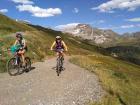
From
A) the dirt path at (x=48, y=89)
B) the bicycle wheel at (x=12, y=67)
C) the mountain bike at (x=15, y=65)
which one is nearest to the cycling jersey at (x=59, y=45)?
the dirt path at (x=48, y=89)

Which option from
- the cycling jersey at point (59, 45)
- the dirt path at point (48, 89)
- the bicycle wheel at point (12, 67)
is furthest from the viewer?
the cycling jersey at point (59, 45)

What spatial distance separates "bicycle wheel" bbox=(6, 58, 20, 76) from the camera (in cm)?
2748

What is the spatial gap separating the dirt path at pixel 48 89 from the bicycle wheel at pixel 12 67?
517 mm

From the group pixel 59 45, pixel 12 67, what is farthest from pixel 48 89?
pixel 59 45

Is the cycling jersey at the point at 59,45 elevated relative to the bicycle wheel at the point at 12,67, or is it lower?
elevated

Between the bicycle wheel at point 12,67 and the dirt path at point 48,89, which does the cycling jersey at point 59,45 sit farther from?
the bicycle wheel at point 12,67

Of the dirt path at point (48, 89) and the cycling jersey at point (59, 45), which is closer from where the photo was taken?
the dirt path at point (48, 89)

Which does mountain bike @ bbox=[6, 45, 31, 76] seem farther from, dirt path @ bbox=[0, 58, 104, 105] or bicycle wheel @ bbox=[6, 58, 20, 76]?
dirt path @ bbox=[0, 58, 104, 105]

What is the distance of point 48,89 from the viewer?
74.0 feet

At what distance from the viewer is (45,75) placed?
2875 cm

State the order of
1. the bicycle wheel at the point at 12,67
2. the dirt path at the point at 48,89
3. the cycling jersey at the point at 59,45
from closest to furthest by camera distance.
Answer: the dirt path at the point at 48,89, the bicycle wheel at the point at 12,67, the cycling jersey at the point at 59,45

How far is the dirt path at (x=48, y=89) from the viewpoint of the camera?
19250 millimetres

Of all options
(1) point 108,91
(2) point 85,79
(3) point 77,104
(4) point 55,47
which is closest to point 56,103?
(3) point 77,104

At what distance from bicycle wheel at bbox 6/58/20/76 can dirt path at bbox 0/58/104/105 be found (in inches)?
20.3
